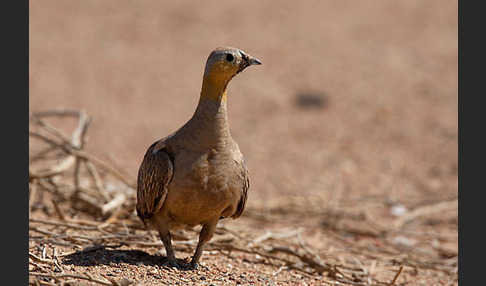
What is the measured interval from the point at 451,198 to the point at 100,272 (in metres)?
5.44

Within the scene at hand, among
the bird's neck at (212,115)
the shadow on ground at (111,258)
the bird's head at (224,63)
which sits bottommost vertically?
the shadow on ground at (111,258)

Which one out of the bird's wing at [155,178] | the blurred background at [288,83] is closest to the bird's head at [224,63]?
the bird's wing at [155,178]

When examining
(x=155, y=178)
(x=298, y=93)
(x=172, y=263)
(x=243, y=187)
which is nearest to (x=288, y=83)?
(x=298, y=93)

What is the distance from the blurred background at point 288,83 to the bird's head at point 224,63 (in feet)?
11.8

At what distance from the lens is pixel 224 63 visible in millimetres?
4883

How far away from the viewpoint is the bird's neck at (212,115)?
16.2 ft

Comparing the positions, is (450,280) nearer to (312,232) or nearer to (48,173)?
(312,232)

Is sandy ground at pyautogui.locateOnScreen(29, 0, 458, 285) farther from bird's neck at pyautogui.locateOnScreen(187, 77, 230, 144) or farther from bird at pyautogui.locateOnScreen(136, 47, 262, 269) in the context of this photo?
bird's neck at pyautogui.locateOnScreen(187, 77, 230, 144)

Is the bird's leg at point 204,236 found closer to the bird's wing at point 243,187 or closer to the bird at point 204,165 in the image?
the bird at point 204,165

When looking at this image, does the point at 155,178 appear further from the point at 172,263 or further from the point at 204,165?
the point at 172,263

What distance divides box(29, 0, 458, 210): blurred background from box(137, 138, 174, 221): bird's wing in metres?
3.35

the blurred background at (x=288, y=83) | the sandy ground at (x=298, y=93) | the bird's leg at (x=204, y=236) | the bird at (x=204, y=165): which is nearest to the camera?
the bird at (x=204, y=165)

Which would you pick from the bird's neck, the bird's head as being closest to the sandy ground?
the bird's neck

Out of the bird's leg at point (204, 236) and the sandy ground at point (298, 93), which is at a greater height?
the sandy ground at point (298, 93)
